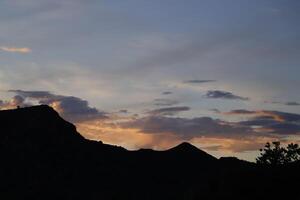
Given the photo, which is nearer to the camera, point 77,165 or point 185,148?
point 77,165

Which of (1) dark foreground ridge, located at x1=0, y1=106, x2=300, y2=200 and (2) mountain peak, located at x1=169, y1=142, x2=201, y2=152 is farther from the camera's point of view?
(2) mountain peak, located at x1=169, y1=142, x2=201, y2=152

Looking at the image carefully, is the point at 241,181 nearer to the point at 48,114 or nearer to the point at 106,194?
the point at 106,194

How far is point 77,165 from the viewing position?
6324 inches

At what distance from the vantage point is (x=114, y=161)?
550 feet

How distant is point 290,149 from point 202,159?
11193cm

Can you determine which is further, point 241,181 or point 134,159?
point 134,159

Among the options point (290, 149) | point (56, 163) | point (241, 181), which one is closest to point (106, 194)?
point (56, 163)

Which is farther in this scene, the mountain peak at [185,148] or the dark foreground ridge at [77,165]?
the mountain peak at [185,148]

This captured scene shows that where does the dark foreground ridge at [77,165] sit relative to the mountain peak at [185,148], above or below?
below

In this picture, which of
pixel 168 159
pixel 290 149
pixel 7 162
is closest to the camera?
pixel 290 149

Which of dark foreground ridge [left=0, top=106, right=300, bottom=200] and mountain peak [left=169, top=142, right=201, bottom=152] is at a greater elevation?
mountain peak [left=169, top=142, right=201, bottom=152]

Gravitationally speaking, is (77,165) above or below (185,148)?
below

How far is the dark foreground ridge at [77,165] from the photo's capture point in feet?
477

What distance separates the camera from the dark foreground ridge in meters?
146
